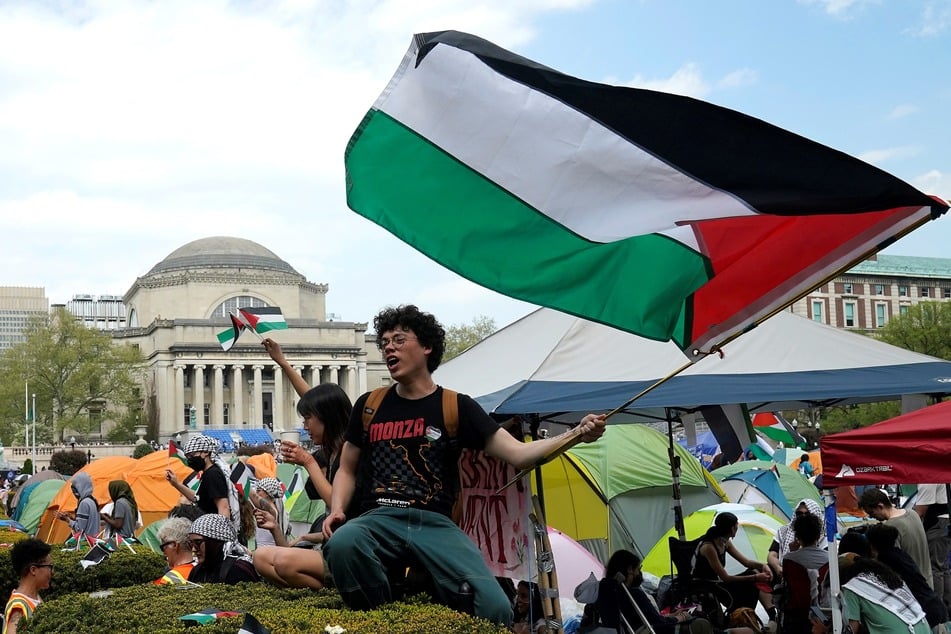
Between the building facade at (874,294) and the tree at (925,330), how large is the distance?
84.2 ft

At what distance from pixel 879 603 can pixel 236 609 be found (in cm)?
435

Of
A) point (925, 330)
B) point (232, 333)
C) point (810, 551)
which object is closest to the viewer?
point (810, 551)

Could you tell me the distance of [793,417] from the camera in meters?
65.6

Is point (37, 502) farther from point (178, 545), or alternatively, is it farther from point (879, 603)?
point (879, 603)

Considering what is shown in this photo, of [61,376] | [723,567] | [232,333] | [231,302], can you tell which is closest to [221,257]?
[231,302]

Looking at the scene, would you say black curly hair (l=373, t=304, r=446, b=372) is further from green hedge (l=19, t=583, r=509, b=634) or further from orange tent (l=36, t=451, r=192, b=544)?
orange tent (l=36, t=451, r=192, b=544)

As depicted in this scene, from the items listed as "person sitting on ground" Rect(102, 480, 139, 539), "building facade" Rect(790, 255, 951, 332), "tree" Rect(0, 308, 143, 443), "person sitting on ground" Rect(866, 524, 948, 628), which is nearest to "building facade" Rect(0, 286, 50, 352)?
"tree" Rect(0, 308, 143, 443)

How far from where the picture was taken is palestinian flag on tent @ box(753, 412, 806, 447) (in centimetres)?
2031

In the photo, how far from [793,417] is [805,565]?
196 ft

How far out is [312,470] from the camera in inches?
206

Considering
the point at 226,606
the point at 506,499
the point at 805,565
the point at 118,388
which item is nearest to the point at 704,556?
the point at 805,565

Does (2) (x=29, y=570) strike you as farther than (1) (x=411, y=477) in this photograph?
Yes

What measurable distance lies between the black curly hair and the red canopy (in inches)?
140

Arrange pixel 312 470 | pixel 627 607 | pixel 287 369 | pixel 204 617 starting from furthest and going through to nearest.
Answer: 1. pixel 627 607
2. pixel 287 369
3. pixel 312 470
4. pixel 204 617
